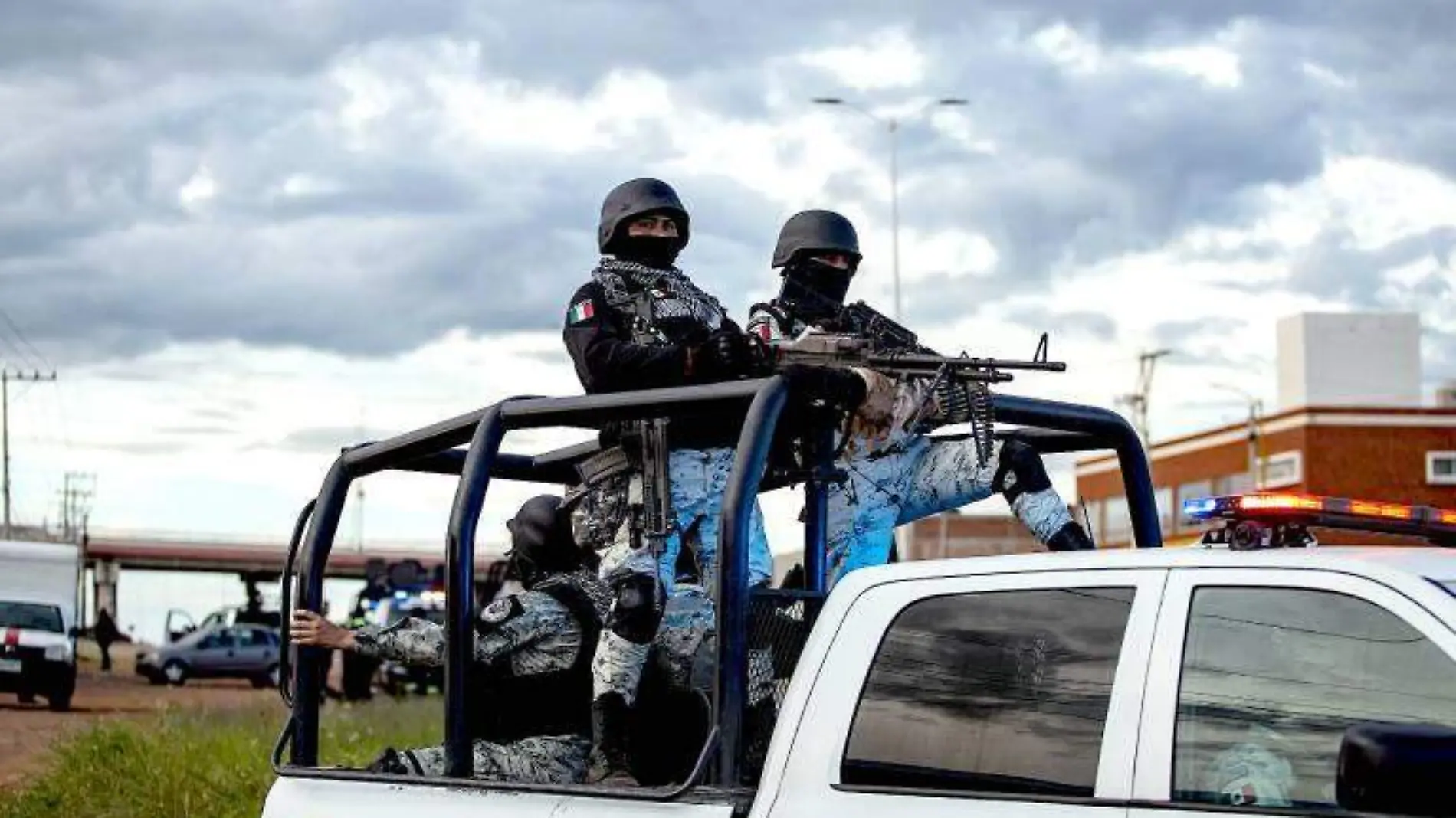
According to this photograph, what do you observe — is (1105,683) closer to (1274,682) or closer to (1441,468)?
(1274,682)

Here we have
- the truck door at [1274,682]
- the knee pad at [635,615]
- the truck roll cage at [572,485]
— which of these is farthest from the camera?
the knee pad at [635,615]

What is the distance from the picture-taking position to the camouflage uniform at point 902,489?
21.5 feet

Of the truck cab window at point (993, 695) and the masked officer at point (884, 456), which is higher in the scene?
the masked officer at point (884, 456)

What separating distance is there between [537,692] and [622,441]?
74 cm

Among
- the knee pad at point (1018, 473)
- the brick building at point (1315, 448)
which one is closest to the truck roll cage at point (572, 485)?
the knee pad at point (1018, 473)

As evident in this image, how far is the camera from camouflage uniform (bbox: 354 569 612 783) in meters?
6.48

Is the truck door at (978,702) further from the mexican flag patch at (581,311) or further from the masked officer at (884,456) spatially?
the mexican flag patch at (581,311)

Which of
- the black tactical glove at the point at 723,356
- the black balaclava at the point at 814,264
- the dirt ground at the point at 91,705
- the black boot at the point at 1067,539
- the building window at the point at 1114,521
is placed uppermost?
the building window at the point at 1114,521

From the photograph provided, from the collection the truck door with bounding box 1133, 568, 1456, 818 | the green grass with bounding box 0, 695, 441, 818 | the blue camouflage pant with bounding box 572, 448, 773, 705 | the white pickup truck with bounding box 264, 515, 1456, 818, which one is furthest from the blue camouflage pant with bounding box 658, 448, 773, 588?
the green grass with bounding box 0, 695, 441, 818

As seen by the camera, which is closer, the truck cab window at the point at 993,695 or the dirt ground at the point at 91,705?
the truck cab window at the point at 993,695

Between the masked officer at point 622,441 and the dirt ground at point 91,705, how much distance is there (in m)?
12.1

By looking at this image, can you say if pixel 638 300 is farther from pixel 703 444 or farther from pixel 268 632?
pixel 268 632

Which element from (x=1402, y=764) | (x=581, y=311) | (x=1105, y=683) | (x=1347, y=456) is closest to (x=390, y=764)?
(x=581, y=311)

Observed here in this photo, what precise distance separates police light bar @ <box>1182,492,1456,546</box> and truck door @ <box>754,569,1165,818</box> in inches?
10.1
